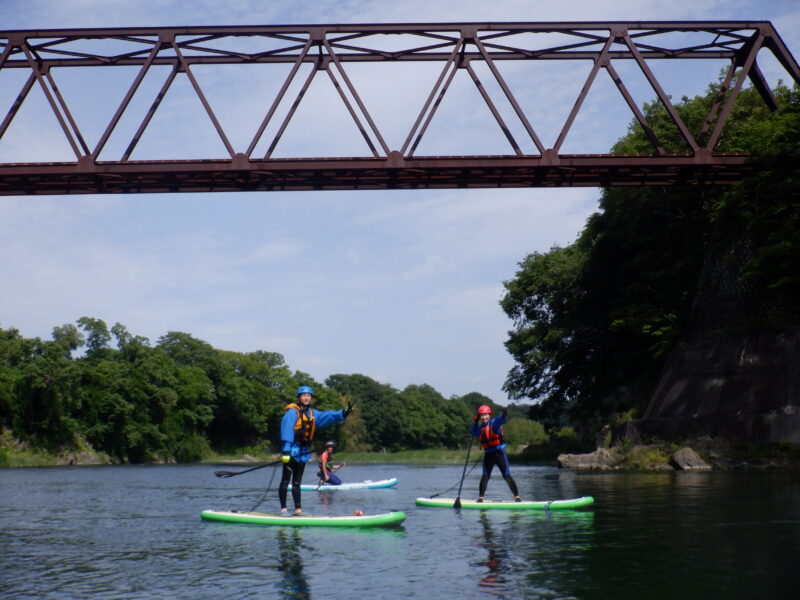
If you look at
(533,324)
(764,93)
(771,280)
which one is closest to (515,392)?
(533,324)

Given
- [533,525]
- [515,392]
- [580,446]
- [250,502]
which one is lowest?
[533,525]

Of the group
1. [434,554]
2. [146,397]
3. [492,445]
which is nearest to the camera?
[434,554]

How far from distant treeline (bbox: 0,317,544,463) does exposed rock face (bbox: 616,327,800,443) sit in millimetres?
57338

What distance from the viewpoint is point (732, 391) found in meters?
34.8

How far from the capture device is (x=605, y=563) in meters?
10.5

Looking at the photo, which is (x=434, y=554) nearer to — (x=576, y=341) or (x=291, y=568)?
(x=291, y=568)

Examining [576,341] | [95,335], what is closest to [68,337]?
[95,335]

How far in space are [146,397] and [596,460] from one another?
63.1 metres

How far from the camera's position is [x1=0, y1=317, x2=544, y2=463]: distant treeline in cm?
7825

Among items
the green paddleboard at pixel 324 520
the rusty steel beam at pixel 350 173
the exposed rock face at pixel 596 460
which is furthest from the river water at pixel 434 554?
the exposed rock face at pixel 596 460

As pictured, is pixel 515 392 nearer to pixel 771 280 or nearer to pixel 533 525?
pixel 771 280

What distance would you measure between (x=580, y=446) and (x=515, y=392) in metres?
5.48

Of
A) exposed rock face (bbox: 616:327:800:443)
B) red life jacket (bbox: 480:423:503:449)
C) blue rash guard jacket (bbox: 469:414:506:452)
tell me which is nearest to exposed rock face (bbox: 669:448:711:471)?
exposed rock face (bbox: 616:327:800:443)

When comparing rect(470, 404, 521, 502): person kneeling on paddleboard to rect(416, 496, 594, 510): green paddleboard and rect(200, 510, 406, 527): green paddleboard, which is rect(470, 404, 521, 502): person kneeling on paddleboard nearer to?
rect(416, 496, 594, 510): green paddleboard
